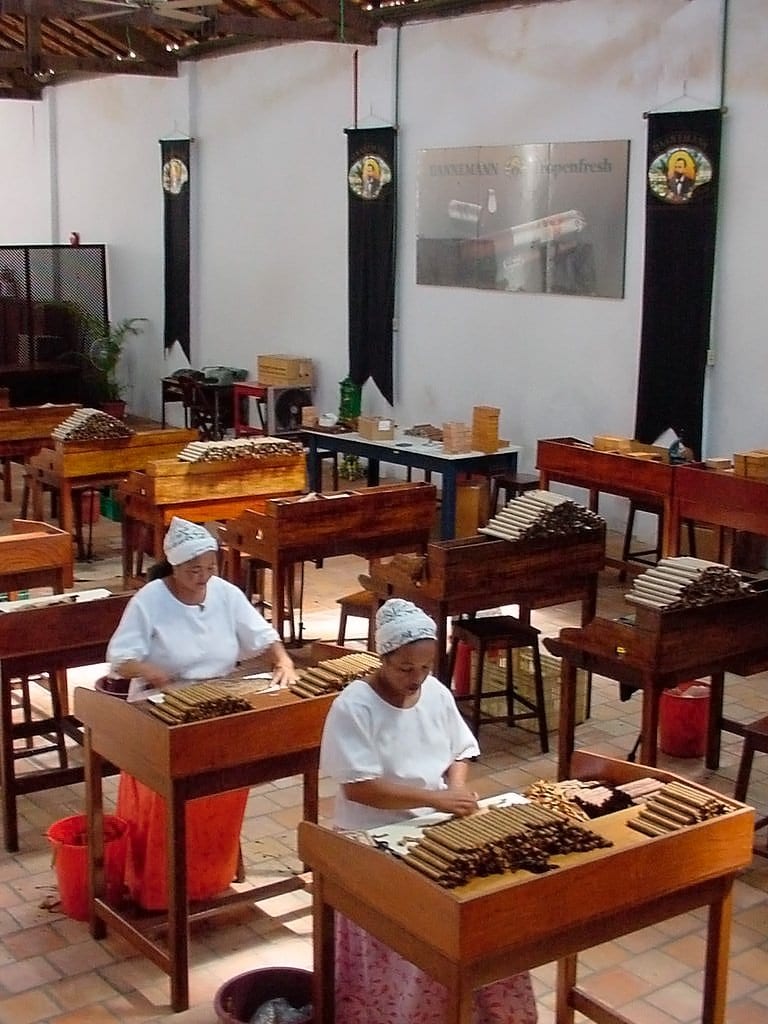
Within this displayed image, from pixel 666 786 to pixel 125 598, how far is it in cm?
261

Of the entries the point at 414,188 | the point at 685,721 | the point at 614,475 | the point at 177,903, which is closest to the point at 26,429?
the point at 414,188

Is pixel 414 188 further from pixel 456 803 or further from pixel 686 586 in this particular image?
pixel 456 803

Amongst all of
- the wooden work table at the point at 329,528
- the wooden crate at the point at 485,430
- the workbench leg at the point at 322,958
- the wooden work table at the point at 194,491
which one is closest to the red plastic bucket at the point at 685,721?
the wooden work table at the point at 329,528

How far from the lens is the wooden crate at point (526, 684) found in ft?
22.9

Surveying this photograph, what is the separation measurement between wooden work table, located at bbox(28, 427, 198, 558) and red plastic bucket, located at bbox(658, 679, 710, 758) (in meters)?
4.74

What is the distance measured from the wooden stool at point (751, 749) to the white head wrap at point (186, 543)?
222 cm

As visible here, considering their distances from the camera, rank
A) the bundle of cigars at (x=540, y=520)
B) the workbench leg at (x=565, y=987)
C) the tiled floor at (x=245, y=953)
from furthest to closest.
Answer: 1. the bundle of cigars at (x=540, y=520)
2. the tiled floor at (x=245, y=953)
3. the workbench leg at (x=565, y=987)

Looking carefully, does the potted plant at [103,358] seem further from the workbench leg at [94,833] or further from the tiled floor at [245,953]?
the workbench leg at [94,833]

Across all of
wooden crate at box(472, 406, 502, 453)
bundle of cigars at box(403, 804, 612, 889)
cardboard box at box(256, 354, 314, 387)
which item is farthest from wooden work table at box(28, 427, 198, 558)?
bundle of cigars at box(403, 804, 612, 889)

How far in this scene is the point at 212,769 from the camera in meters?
4.29

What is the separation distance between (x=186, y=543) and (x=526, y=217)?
739 centimetres

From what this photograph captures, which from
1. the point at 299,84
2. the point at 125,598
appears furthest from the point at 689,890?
the point at 299,84

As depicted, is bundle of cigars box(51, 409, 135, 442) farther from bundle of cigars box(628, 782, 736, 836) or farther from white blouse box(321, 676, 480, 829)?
bundle of cigars box(628, 782, 736, 836)

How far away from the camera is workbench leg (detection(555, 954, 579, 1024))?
13.4 feet
